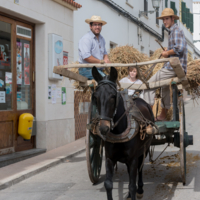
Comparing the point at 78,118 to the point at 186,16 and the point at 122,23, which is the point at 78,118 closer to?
the point at 122,23

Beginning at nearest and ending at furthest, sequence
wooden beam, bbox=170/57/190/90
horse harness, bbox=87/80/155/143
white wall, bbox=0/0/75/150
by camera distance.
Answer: horse harness, bbox=87/80/155/143 → wooden beam, bbox=170/57/190/90 → white wall, bbox=0/0/75/150

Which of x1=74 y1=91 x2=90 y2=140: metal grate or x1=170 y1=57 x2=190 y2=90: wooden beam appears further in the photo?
x1=74 y1=91 x2=90 y2=140: metal grate

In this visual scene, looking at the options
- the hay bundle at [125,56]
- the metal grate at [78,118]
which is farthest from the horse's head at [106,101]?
the metal grate at [78,118]

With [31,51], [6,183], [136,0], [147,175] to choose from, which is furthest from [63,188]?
[136,0]

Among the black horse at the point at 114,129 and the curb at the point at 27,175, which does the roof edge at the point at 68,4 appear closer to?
the curb at the point at 27,175

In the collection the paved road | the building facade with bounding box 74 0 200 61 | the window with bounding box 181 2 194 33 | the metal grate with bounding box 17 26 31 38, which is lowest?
the paved road

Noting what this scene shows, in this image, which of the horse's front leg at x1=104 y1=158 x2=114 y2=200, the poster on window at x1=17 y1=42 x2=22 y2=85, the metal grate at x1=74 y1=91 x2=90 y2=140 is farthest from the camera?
the metal grate at x1=74 y1=91 x2=90 y2=140

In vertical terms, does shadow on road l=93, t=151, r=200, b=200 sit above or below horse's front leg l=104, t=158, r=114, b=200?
below

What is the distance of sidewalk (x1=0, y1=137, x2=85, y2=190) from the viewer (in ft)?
20.5

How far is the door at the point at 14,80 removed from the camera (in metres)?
7.88

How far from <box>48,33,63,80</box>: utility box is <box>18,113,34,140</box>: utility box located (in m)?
1.39

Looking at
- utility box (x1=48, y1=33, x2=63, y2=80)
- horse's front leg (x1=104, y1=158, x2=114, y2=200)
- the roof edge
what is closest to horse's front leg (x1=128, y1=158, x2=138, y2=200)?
horse's front leg (x1=104, y1=158, x2=114, y2=200)

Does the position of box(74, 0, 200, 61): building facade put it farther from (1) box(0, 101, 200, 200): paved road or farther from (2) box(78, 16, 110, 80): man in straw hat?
(1) box(0, 101, 200, 200): paved road

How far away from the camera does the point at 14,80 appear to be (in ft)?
27.0
